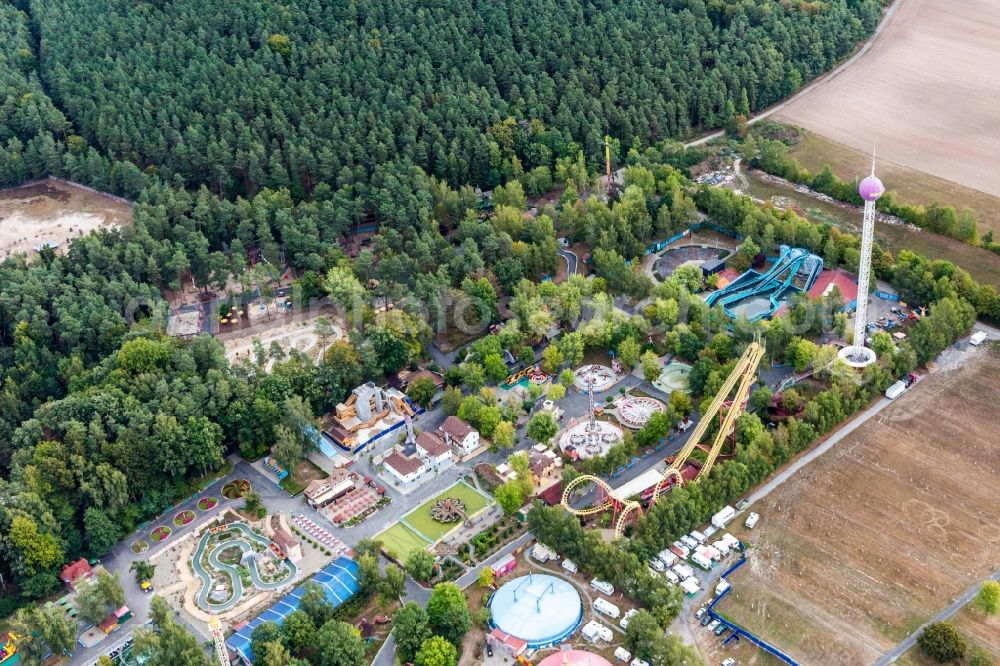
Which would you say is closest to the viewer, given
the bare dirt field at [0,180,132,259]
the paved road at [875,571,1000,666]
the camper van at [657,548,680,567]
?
the paved road at [875,571,1000,666]

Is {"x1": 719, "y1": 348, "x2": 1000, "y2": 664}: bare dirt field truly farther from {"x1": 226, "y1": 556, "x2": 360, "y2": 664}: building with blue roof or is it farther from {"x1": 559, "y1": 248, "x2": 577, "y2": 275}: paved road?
{"x1": 559, "y1": 248, "x2": 577, "y2": 275}: paved road

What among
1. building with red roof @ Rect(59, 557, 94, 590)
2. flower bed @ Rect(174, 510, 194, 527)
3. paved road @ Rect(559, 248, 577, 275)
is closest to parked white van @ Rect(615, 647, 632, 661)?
flower bed @ Rect(174, 510, 194, 527)

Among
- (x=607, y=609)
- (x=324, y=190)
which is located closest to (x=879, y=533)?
(x=607, y=609)

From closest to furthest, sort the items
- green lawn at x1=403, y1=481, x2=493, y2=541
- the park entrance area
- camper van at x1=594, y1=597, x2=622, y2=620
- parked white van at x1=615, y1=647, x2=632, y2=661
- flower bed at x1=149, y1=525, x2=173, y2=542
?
parked white van at x1=615, y1=647, x2=632, y2=661 < camper van at x1=594, y1=597, x2=622, y2=620 < the park entrance area < green lawn at x1=403, y1=481, x2=493, y2=541 < flower bed at x1=149, y1=525, x2=173, y2=542

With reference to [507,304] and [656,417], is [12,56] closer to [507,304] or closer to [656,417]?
[507,304]

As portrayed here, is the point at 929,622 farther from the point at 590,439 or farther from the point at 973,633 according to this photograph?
the point at 590,439

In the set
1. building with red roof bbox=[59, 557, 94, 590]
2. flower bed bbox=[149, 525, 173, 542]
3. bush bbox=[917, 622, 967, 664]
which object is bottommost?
bush bbox=[917, 622, 967, 664]
